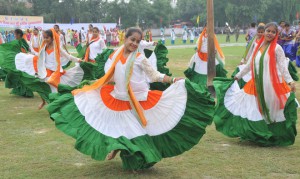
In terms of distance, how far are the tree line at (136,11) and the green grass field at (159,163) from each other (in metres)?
54.6

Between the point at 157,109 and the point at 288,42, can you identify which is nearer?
the point at 157,109

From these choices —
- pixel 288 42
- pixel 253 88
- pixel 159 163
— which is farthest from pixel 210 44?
pixel 288 42

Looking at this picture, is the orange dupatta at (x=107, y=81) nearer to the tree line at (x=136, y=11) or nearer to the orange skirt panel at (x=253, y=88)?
the orange skirt panel at (x=253, y=88)

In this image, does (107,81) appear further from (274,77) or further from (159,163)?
(274,77)

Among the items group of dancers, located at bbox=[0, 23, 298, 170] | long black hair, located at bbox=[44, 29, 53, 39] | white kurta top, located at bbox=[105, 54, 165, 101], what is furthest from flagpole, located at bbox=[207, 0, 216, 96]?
white kurta top, located at bbox=[105, 54, 165, 101]

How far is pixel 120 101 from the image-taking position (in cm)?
494

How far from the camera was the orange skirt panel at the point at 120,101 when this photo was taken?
4.89m

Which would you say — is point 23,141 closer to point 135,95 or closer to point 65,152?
point 65,152

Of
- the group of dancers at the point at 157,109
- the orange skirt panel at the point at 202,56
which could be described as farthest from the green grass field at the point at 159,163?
the orange skirt panel at the point at 202,56

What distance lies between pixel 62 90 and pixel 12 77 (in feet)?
18.7

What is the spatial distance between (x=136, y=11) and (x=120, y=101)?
216 feet

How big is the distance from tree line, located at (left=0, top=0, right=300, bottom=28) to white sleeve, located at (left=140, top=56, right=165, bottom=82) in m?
56.2

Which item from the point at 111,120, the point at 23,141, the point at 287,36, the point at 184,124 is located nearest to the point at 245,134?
the point at 184,124

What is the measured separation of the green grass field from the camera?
16.4 feet
